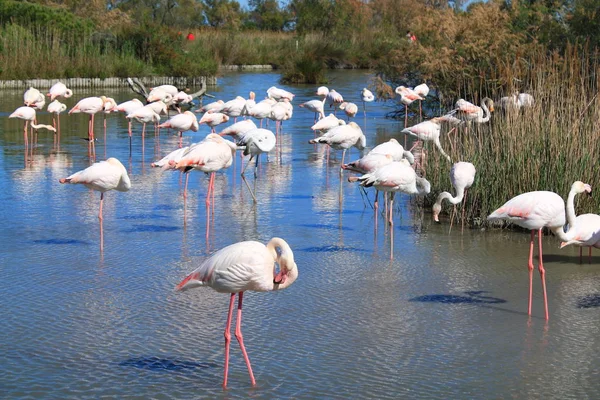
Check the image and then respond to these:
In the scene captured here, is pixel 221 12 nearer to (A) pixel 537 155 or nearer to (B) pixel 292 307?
(A) pixel 537 155

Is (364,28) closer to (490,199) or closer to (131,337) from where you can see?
(490,199)

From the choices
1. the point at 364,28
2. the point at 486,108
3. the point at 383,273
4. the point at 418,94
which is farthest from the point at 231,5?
the point at 383,273

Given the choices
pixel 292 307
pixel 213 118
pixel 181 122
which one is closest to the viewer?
pixel 292 307

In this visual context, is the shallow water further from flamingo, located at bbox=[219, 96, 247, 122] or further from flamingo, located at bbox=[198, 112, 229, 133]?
flamingo, located at bbox=[219, 96, 247, 122]

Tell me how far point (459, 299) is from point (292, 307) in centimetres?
129

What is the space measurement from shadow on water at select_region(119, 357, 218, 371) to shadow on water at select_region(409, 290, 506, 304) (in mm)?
2088

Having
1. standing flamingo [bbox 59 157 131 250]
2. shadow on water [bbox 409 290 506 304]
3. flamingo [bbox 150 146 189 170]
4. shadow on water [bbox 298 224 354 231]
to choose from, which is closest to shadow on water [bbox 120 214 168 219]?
flamingo [bbox 150 146 189 170]

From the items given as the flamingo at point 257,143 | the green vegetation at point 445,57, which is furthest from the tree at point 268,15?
the flamingo at point 257,143

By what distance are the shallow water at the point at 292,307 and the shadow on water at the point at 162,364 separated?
0.06 ft

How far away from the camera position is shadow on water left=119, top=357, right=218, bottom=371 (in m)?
5.44

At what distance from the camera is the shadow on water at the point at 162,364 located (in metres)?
5.44

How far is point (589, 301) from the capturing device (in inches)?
273

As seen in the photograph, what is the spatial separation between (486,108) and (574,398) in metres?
7.62

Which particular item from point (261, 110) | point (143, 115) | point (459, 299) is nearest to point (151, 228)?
point (459, 299)
